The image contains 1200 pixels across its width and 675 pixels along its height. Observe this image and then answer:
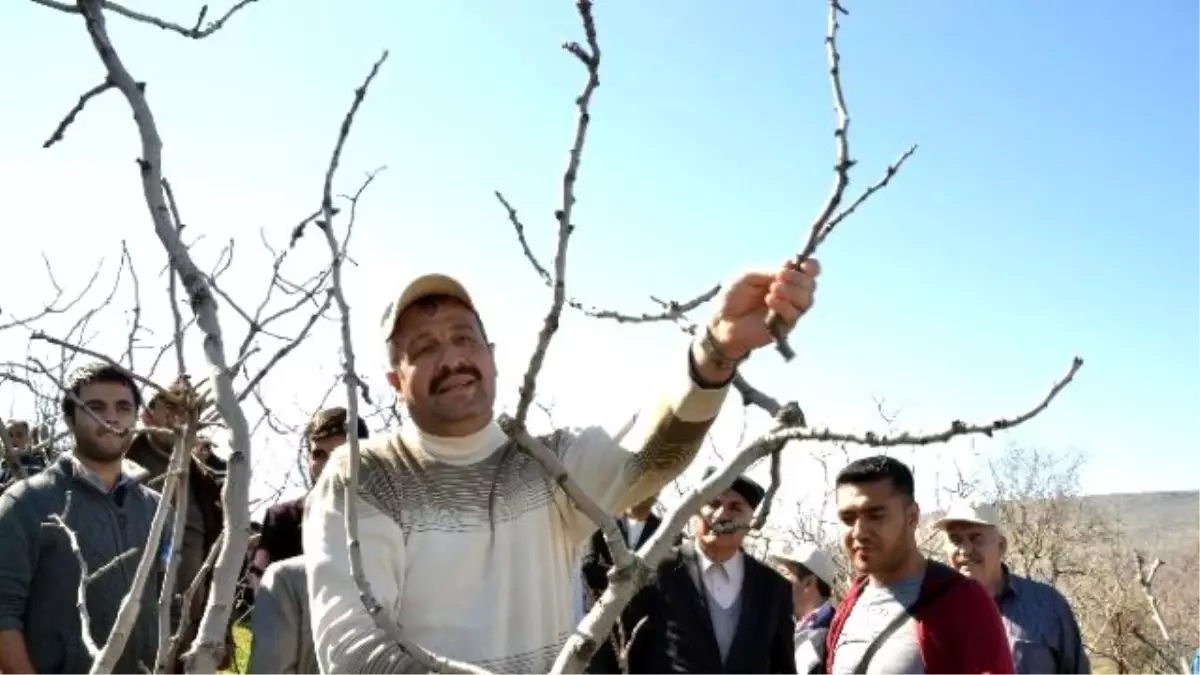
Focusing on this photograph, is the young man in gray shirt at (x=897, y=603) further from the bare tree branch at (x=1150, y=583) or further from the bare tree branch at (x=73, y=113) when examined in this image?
the bare tree branch at (x=73, y=113)

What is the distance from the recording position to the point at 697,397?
1.72 m

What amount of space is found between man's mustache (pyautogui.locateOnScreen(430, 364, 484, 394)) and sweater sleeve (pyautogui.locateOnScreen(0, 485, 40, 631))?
2515mm

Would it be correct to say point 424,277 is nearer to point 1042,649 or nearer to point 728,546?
point 728,546

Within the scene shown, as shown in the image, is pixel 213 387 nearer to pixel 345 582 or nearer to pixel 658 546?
pixel 345 582

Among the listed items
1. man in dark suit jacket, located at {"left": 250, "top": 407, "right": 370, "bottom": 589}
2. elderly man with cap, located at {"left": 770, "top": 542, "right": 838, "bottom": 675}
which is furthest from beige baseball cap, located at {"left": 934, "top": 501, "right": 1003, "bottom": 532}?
man in dark suit jacket, located at {"left": 250, "top": 407, "right": 370, "bottom": 589}

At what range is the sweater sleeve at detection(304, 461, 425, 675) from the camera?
1.52 m

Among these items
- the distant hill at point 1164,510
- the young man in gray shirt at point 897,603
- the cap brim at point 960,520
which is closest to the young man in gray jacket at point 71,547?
the young man in gray shirt at point 897,603

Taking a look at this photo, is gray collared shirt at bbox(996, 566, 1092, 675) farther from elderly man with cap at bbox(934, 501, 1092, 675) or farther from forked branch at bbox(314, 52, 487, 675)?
forked branch at bbox(314, 52, 487, 675)

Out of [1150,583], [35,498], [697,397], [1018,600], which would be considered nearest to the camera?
[697,397]

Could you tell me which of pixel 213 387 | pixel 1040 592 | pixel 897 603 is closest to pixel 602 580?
pixel 897 603

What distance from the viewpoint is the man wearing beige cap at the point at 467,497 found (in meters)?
1.62

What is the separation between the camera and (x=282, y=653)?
3.06m

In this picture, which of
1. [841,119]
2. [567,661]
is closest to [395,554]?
[567,661]

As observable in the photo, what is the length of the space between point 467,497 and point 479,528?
6 centimetres
